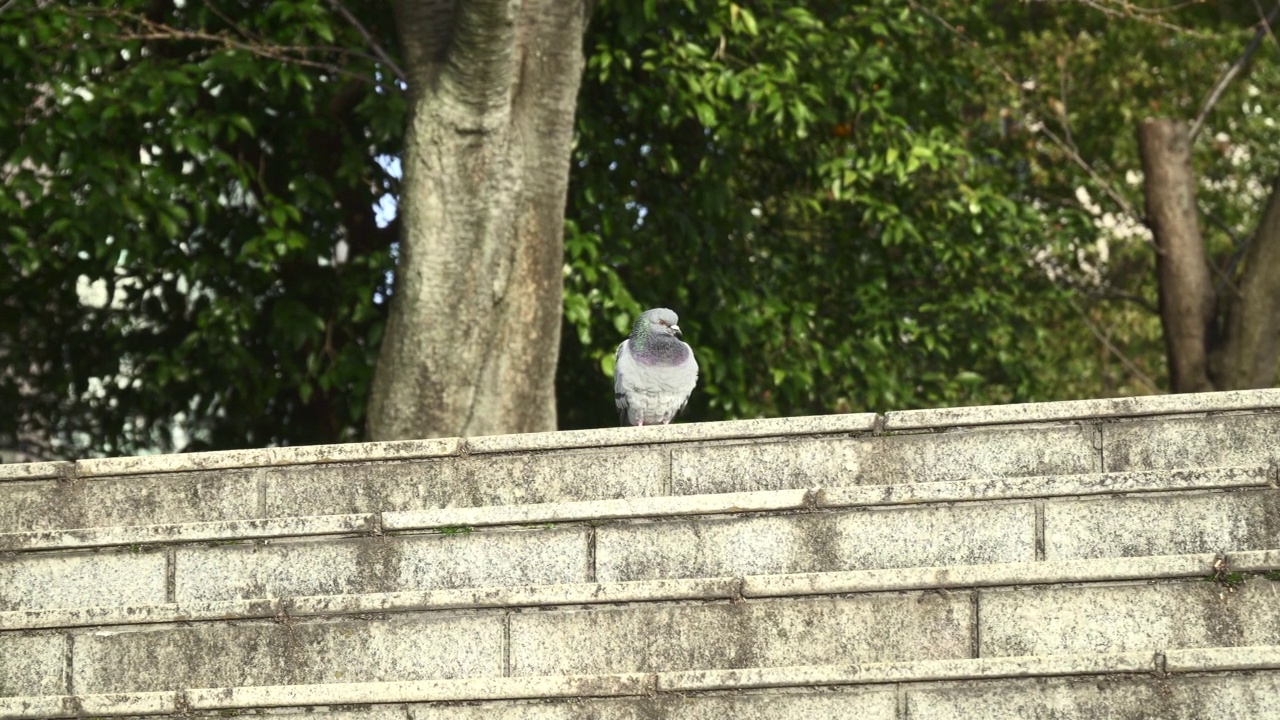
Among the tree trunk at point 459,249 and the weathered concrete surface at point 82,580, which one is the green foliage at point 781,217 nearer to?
the tree trunk at point 459,249

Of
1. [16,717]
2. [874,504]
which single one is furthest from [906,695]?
[16,717]

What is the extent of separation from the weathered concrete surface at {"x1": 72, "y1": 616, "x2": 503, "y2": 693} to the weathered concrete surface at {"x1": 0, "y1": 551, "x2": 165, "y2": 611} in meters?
0.41

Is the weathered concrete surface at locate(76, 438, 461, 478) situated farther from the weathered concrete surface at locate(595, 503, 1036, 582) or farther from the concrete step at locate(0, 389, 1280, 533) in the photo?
the weathered concrete surface at locate(595, 503, 1036, 582)

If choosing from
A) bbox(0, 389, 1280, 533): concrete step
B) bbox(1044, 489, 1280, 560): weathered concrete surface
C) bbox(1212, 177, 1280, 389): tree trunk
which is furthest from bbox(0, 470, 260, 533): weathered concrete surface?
bbox(1212, 177, 1280, 389): tree trunk

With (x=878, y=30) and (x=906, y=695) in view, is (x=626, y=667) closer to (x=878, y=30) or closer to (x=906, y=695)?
(x=906, y=695)

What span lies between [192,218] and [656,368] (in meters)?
4.68

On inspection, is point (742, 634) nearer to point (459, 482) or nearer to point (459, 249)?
point (459, 482)

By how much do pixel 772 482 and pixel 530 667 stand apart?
4.18 feet

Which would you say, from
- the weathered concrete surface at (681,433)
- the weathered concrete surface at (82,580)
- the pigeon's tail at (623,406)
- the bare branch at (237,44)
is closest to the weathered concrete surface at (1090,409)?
the weathered concrete surface at (681,433)

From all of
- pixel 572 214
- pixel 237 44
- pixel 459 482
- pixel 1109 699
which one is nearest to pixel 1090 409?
pixel 1109 699

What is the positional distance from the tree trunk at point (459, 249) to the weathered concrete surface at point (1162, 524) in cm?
411

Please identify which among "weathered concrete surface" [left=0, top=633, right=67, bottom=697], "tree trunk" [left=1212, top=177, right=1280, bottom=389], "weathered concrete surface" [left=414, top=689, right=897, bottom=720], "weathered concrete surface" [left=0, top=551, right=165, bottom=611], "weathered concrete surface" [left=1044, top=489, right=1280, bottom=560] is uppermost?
"tree trunk" [left=1212, top=177, right=1280, bottom=389]

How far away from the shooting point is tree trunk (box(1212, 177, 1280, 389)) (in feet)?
38.2

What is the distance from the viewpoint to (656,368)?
834cm
